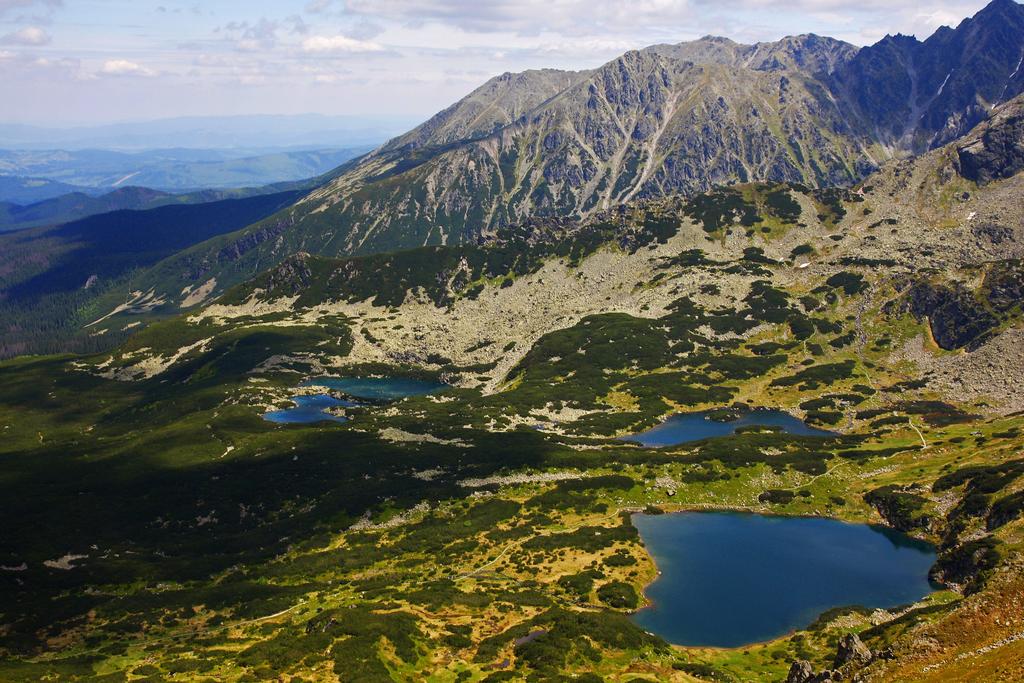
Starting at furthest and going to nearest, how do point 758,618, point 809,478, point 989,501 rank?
point 809,478
point 989,501
point 758,618

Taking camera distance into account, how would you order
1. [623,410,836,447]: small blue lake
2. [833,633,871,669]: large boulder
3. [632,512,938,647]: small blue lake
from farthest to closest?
[623,410,836,447]: small blue lake, [632,512,938,647]: small blue lake, [833,633,871,669]: large boulder

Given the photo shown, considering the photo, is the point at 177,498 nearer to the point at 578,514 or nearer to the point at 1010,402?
the point at 578,514

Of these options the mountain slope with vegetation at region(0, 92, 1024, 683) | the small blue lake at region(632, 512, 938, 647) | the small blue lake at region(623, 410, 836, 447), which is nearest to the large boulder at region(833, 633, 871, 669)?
the mountain slope with vegetation at region(0, 92, 1024, 683)

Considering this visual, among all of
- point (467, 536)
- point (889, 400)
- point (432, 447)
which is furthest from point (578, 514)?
point (889, 400)

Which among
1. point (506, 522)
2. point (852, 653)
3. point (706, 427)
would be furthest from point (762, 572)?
point (706, 427)

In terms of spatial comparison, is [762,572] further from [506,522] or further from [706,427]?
[706,427]

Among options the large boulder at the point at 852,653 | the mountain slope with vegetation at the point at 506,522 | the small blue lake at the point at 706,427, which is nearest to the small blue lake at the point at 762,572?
the mountain slope with vegetation at the point at 506,522

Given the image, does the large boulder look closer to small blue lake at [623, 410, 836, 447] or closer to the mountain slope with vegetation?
the mountain slope with vegetation
